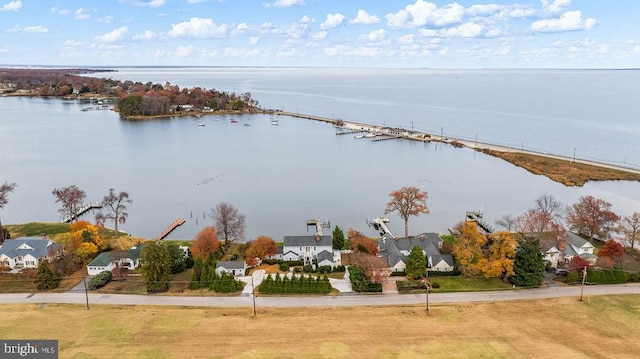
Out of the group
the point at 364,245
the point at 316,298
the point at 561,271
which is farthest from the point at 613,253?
the point at 316,298

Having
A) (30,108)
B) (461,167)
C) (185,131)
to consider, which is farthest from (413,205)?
(30,108)

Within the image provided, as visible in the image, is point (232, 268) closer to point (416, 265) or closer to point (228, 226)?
point (228, 226)

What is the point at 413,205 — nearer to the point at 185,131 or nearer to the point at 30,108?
the point at 185,131

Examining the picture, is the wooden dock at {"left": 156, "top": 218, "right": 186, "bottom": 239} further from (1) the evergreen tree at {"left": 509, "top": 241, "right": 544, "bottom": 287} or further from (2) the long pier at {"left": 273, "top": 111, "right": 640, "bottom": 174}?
(2) the long pier at {"left": 273, "top": 111, "right": 640, "bottom": 174}

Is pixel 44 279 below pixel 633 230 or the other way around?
below

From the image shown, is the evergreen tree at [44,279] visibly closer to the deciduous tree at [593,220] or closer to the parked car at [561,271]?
the parked car at [561,271]
